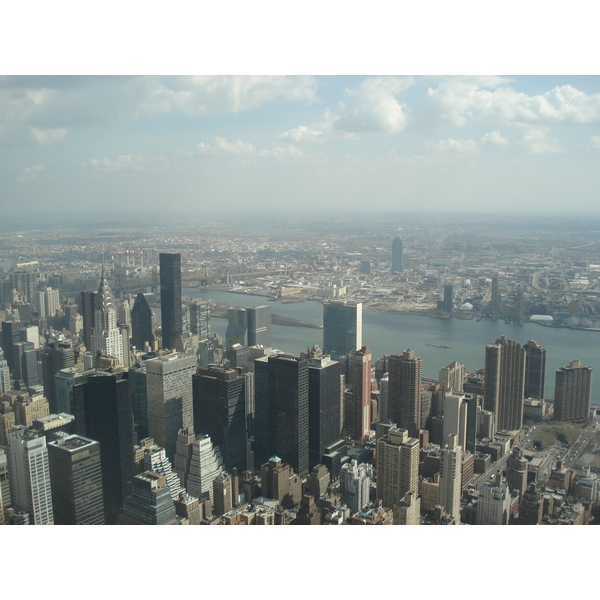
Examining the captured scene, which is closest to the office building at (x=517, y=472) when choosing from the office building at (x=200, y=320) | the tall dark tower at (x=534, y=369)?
the tall dark tower at (x=534, y=369)

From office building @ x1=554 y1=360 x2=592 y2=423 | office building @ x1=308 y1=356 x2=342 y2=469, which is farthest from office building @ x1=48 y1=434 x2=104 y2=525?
office building @ x1=554 y1=360 x2=592 y2=423

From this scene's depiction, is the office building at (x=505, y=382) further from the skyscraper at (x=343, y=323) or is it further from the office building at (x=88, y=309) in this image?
the office building at (x=88, y=309)

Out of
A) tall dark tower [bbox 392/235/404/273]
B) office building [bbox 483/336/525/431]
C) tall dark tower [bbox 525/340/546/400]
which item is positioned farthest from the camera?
tall dark tower [bbox 392/235/404/273]

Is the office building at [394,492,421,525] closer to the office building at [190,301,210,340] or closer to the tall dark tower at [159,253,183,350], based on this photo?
the office building at [190,301,210,340]

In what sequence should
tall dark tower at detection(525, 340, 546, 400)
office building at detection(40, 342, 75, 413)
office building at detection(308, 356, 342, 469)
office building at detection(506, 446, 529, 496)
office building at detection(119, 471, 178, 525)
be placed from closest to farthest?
→ office building at detection(119, 471, 178, 525), office building at detection(506, 446, 529, 496), office building at detection(308, 356, 342, 469), office building at detection(40, 342, 75, 413), tall dark tower at detection(525, 340, 546, 400)

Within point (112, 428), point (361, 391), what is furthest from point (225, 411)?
point (361, 391)

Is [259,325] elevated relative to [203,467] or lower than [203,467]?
elevated

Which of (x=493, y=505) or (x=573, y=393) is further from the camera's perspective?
(x=573, y=393)

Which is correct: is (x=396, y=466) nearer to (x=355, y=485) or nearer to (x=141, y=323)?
(x=355, y=485)
